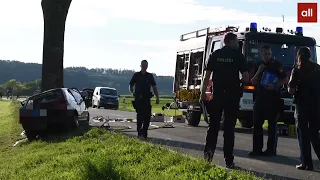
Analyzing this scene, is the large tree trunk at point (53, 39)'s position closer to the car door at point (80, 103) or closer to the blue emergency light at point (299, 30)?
the car door at point (80, 103)

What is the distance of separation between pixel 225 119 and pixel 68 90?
295 inches

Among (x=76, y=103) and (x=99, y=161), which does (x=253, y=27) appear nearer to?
(x=76, y=103)

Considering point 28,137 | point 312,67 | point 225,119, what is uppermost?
point 312,67

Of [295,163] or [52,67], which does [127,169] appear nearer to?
[295,163]

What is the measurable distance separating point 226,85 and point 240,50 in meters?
5.28

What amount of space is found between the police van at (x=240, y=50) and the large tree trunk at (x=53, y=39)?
445cm

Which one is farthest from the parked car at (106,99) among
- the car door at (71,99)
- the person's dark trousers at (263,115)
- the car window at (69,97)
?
the person's dark trousers at (263,115)

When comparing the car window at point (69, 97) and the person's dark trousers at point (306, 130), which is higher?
the car window at point (69, 97)

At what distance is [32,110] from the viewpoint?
13.8 metres

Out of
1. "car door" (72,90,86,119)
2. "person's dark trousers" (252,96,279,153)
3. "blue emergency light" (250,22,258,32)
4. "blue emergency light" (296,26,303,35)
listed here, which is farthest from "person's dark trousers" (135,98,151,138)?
"blue emergency light" (296,26,303,35)

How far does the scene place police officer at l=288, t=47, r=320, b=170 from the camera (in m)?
8.41

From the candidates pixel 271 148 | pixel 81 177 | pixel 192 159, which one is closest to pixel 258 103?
pixel 271 148

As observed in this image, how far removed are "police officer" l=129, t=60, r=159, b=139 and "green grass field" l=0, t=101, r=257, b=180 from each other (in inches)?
36.8

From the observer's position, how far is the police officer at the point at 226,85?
811 centimetres
